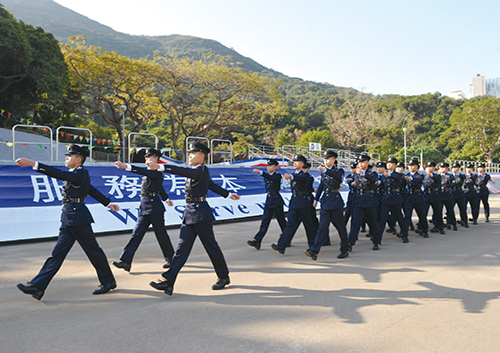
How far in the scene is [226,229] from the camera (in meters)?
9.91

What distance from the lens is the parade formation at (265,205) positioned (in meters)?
4.39

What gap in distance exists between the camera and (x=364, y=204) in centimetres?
698

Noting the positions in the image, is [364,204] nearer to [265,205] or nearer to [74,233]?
[265,205]

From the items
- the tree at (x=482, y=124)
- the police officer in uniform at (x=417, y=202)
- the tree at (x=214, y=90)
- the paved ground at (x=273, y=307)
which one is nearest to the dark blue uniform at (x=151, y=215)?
the paved ground at (x=273, y=307)

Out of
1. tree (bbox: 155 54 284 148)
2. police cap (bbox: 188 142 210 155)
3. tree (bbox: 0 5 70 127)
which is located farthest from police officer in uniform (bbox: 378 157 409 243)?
tree (bbox: 155 54 284 148)

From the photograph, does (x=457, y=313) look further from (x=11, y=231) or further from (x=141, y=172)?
(x=11, y=231)

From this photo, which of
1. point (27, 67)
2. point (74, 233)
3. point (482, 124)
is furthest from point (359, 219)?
point (482, 124)

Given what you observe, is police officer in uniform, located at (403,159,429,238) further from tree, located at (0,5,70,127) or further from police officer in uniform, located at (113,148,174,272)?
tree, located at (0,5,70,127)

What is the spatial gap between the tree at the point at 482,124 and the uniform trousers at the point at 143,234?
49856mm

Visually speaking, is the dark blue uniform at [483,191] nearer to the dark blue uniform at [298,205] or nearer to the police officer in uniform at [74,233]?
the dark blue uniform at [298,205]

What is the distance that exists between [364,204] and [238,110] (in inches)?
991

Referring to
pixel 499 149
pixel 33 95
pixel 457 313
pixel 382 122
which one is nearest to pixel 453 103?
pixel 499 149

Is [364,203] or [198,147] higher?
[198,147]

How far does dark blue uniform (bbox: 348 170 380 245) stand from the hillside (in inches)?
4548
